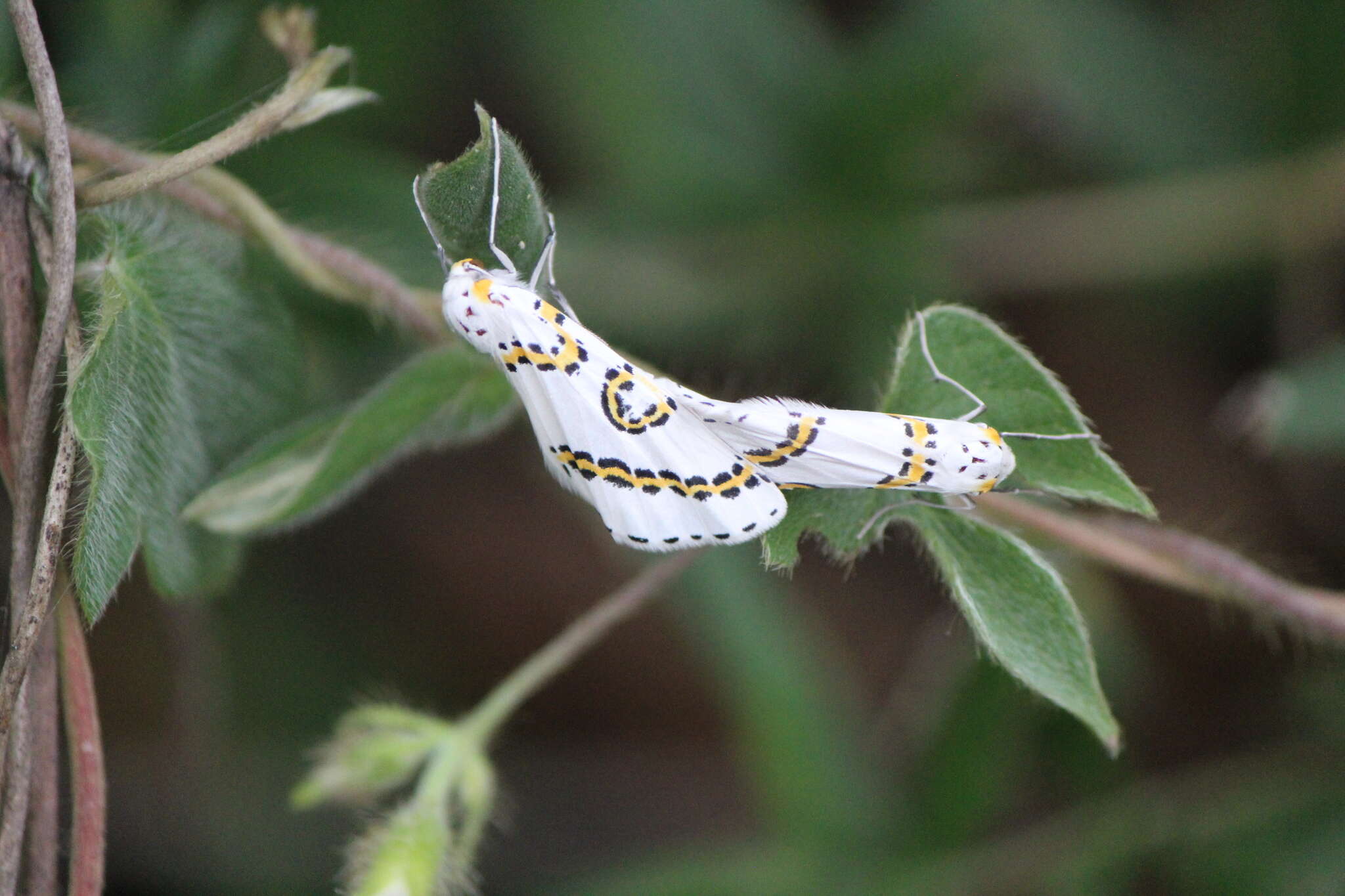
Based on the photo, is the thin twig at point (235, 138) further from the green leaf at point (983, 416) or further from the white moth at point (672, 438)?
the green leaf at point (983, 416)

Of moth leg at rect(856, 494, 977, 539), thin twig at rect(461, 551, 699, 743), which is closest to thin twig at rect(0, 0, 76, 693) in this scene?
thin twig at rect(461, 551, 699, 743)

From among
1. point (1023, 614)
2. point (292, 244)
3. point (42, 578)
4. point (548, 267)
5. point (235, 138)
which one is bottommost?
point (1023, 614)

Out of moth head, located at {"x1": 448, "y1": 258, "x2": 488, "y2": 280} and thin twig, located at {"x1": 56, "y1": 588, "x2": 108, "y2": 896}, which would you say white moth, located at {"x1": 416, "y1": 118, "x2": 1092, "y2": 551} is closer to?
moth head, located at {"x1": 448, "y1": 258, "x2": 488, "y2": 280}

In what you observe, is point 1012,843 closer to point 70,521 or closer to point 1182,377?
point 1182,377

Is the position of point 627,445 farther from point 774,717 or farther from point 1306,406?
point 1306,406

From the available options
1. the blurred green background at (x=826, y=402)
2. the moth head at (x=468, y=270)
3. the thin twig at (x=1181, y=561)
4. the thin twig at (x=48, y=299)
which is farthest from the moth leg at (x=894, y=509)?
the blurred green background at (x=826, y=402)

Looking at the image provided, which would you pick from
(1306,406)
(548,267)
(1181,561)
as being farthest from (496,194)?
(1306,406)

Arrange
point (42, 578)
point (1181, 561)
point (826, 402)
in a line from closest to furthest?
point (42, 578)
point (1181, 561)
point (826, 402)

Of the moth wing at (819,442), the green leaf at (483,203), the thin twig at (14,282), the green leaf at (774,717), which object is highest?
the thin twig at (14,282)
